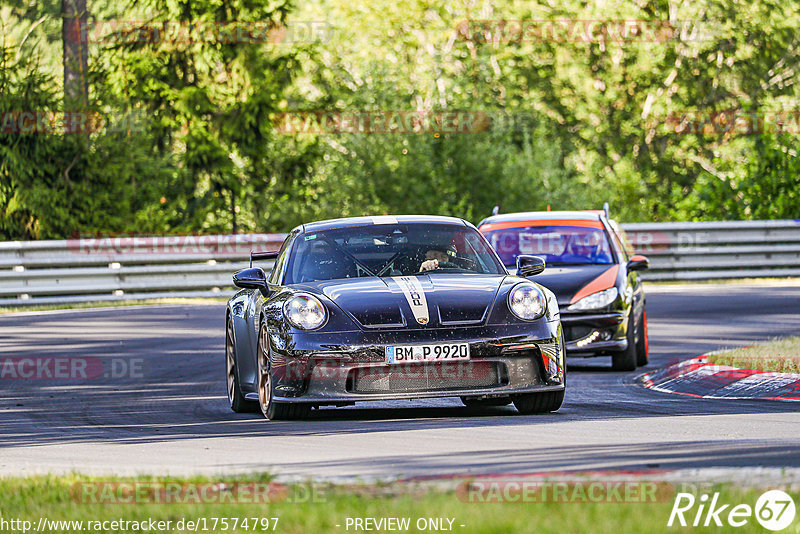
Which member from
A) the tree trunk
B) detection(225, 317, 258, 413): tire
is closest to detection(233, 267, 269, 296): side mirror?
detection(225, 317, 258, 413): tire

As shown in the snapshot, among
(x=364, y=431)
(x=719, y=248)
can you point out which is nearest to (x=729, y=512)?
(x=364, y=431)

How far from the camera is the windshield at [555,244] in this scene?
49.0ft

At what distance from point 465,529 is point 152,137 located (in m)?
28.3

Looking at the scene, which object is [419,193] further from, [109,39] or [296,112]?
[109,39]

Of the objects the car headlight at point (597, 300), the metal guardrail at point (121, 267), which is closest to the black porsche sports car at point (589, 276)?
the car headlight at point (597, 300)

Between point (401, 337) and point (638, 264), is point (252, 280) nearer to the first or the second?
point (401, 337)

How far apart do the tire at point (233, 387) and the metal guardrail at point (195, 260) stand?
1318 cm

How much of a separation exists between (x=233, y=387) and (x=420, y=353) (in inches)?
91.5

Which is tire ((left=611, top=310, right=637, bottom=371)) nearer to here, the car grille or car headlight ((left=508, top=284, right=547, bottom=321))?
car headlight ((left=508, top=284, right=547, bottom=321))

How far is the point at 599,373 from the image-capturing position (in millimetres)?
13844

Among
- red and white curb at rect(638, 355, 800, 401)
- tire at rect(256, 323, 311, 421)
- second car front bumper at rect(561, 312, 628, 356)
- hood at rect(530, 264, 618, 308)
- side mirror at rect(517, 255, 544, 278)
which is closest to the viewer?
tire at rect(256, 323, 311, 421)

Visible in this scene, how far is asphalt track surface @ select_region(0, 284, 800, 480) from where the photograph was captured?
23.6 ft

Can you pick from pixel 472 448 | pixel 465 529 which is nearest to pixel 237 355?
pixel 472 448

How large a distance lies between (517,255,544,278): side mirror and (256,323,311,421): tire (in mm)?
1937
